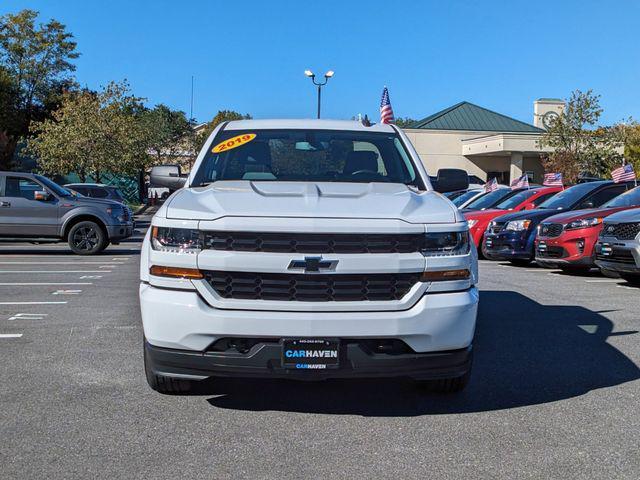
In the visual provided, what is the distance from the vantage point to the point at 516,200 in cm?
1762

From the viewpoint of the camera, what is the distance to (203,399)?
5.21 meters

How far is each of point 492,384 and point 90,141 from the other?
35361mm

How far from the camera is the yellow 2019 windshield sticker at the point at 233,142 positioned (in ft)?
20.5

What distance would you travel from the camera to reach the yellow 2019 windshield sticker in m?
6.25

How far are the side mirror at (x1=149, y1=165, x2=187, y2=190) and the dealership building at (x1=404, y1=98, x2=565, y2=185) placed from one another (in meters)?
42.3

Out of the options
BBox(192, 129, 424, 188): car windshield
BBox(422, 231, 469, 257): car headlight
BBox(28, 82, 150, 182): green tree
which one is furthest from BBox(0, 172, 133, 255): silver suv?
BBox(28, 82, 150, 182): green tree

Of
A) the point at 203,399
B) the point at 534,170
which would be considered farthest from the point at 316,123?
the point at 534,170

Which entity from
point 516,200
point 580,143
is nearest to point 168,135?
point 580,143

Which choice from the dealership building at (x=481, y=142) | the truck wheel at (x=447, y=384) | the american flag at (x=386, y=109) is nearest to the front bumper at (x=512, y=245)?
the truck wheel at (x=447, y=384)

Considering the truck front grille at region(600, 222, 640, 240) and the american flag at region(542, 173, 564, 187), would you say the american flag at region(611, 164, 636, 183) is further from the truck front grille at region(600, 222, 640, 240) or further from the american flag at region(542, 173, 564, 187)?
the truck front grille at region(600, 222, 640, 240)

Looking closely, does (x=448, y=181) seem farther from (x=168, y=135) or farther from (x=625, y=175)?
(x=168, y=135)

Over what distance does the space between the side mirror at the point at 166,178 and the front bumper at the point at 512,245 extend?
9530mm

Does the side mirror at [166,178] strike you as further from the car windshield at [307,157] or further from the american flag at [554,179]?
the american flag at [554,179]

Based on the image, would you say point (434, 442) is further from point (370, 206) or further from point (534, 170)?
point (534, 170)
